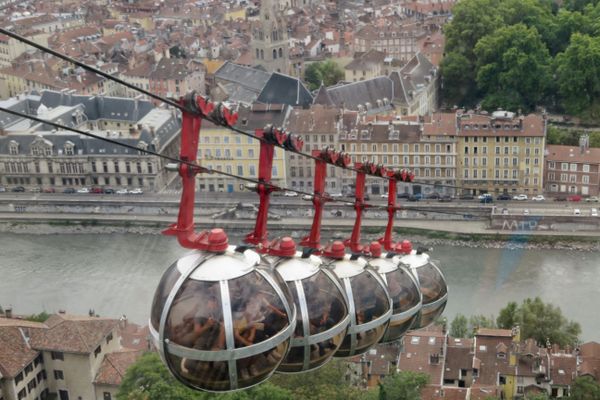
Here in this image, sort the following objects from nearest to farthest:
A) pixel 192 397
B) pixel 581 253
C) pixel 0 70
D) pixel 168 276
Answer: pixel 168 276 → pixel 192 397 → pixel 581 253 → pixel 0 70

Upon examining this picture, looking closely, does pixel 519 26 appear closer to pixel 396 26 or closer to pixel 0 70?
pixel 396 26

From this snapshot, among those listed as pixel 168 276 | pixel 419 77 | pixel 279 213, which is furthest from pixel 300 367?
pixel 419 77

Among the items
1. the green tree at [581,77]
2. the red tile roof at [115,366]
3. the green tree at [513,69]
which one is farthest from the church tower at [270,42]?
the red tile roof at [115,366]

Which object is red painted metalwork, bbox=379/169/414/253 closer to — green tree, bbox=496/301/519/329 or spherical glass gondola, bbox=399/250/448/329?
spherical glass gondola, bbox=399/250/448/329

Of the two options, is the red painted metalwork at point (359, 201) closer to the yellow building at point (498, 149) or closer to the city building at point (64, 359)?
the city building at point (64, 359)

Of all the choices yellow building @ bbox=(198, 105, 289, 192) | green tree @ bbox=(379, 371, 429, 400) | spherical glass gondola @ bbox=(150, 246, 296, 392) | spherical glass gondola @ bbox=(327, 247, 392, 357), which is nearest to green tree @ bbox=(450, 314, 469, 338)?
green tree @ bbox=(379, 371, 429, 400)
